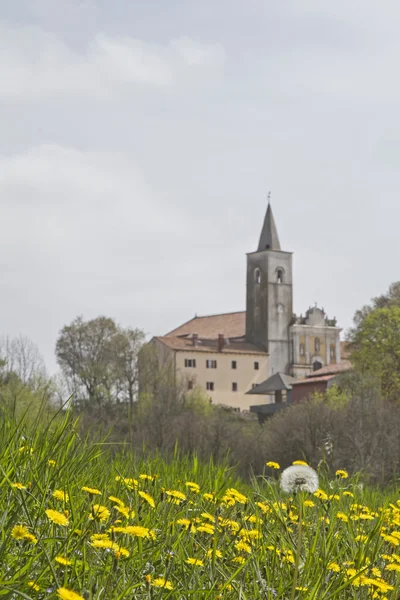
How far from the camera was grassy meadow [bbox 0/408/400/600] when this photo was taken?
3141mm

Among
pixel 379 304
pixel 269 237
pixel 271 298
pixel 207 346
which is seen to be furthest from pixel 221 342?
pixel 379 304

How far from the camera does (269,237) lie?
105m

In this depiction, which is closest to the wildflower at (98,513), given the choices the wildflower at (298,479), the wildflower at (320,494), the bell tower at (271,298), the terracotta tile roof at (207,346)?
the wildflower at (298,479)

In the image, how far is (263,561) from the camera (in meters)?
4.15

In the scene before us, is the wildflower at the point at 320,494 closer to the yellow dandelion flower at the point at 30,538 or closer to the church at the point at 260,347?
the yellow dandelion flower at the point at 30,538

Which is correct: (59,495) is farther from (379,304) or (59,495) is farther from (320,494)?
(379,304)

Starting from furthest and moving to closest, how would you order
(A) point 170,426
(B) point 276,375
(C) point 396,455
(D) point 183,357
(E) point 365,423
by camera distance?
(D) point 183,357 < (B) point 276,375 < (A) point 170,426 < (E) point 365,423 < (C) point 396,455

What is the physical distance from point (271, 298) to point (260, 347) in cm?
598

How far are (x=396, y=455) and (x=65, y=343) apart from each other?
50.5 m

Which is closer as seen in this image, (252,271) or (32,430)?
(32,430)

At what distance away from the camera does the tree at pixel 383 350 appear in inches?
2089

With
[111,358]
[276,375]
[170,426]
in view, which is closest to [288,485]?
[170,426]

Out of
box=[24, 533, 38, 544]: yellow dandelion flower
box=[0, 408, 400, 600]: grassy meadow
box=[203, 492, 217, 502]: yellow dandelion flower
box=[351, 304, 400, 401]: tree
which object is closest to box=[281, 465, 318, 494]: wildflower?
box=[0, 408, 400, 600]: grassy meadow

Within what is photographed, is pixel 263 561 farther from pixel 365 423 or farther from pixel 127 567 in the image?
pixel 365 423
